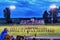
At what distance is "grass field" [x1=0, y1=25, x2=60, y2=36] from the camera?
2.38 metres

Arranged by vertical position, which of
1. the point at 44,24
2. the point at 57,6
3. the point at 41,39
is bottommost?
the point at 41,39

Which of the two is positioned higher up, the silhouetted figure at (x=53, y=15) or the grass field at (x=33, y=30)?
the silhouetted figure at (x=53, y=15)

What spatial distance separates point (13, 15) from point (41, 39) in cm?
52

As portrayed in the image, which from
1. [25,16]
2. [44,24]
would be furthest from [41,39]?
[25,16]

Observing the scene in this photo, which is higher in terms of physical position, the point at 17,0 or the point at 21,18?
the point at 17,0

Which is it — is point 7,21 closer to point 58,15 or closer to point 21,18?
point 21,18

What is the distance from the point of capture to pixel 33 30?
2412mm

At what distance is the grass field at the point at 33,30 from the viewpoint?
238 centimetres

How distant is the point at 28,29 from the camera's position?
242 cm

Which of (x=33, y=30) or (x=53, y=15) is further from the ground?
(x=53, y=15)

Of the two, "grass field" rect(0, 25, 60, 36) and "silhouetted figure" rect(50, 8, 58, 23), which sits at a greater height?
"silhouetted figure" rect(50, 8, 58, 23)

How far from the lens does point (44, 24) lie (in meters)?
2.41

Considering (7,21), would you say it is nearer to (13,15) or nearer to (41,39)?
(13,15)

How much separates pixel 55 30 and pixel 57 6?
339 millimetres
